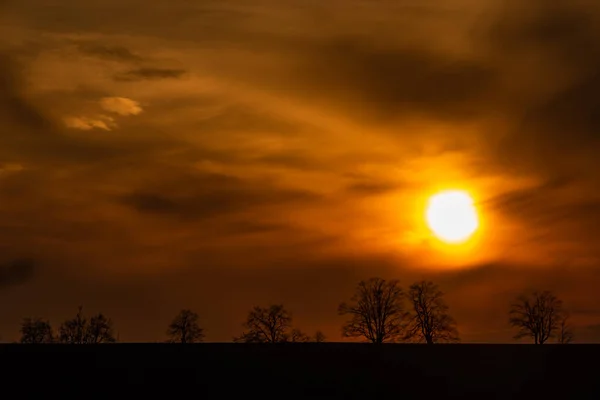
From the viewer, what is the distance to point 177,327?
111375 mm

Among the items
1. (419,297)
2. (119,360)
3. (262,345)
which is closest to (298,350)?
(262,345)

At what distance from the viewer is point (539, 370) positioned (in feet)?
165

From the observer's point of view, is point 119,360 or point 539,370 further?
point 539,370

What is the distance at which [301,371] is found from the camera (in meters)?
47.1

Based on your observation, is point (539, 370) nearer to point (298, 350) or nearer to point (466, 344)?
point (466, 344)

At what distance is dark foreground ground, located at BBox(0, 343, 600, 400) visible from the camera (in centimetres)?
4459

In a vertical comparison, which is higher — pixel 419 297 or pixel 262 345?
pixel 419 297

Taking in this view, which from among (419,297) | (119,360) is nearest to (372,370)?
(119,360)

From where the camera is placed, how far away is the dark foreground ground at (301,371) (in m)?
44.6

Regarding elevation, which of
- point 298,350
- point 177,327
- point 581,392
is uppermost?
point 177,327

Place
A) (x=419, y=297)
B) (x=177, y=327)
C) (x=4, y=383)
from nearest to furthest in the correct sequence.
→ (x=4, y=383)
(x=419, y=297)
(x=177, y=327)

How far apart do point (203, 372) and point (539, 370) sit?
2070 centimetres

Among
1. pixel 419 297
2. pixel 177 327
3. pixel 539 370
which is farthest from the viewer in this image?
pixel 177 327

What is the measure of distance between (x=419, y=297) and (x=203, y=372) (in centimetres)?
5689
